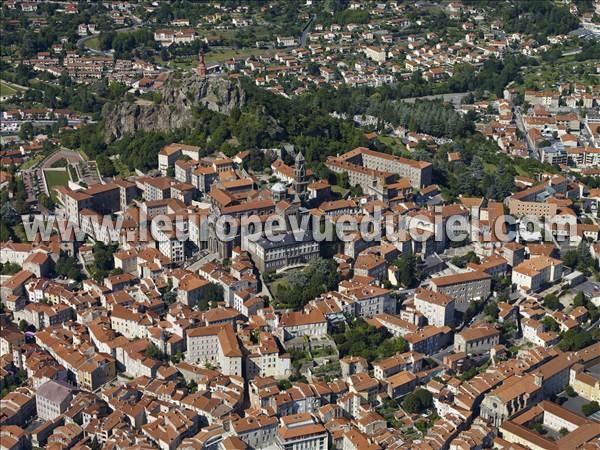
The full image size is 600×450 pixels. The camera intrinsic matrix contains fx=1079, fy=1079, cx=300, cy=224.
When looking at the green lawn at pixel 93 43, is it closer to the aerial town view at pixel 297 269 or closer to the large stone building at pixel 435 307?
the aerial town view at pixel 297 269

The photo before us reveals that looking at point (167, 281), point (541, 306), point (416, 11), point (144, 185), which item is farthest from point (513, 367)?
point (416, 11)

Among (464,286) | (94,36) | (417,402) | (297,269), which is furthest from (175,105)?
(94,36)

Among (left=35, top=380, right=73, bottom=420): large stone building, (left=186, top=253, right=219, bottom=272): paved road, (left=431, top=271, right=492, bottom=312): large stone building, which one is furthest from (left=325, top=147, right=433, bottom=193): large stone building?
(left=35, top=380, right=73, bottom=420): large stone building

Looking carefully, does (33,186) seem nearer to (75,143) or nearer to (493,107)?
(75,143)

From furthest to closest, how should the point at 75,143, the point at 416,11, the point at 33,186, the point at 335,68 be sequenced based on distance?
the point at 416,11 → the point at 335,68 → the point at 75,143 → the point at 33,186

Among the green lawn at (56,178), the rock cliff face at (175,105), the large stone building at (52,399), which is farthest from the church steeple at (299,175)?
the large stone building at (52,399)

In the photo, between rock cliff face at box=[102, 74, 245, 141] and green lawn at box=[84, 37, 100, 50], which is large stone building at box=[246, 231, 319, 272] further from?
green lawn at box=[84, 37, 100, 50]
